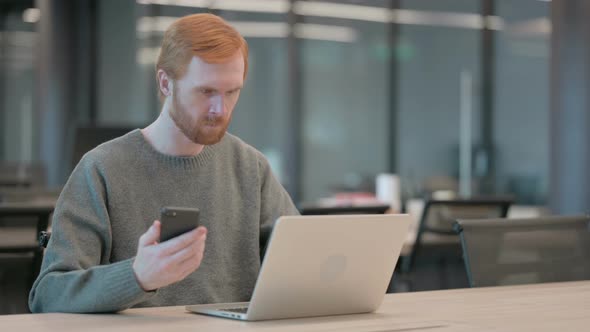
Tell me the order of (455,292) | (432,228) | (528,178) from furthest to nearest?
(528,178) → (432,228) → (455,292)

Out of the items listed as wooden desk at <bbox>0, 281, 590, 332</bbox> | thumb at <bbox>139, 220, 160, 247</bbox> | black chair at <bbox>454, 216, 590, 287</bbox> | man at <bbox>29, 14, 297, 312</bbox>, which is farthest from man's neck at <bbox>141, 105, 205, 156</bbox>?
black chair at <bbox>454, 216, 590, 287</bbox>

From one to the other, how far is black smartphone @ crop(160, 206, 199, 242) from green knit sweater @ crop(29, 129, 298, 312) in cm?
18

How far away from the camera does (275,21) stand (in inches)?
383

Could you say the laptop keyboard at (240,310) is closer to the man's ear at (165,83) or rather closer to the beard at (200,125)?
the beard at (200,125)

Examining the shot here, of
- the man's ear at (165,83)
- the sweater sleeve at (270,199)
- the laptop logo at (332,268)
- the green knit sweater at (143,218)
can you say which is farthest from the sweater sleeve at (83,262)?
the sweater sleeve at (270,199)

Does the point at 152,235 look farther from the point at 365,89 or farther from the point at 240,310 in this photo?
the point at 365,89

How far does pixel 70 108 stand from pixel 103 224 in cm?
896

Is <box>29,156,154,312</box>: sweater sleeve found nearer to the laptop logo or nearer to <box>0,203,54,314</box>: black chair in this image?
the laptop logo

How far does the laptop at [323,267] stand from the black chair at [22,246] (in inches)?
59.2

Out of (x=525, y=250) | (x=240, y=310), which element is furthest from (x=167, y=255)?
(x=525, y=250)

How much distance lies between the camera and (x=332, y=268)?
1859 mm

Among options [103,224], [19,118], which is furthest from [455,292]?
[19,118]

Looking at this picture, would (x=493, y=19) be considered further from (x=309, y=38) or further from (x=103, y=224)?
(x=103, y=224)

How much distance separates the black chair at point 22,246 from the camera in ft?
10.8
